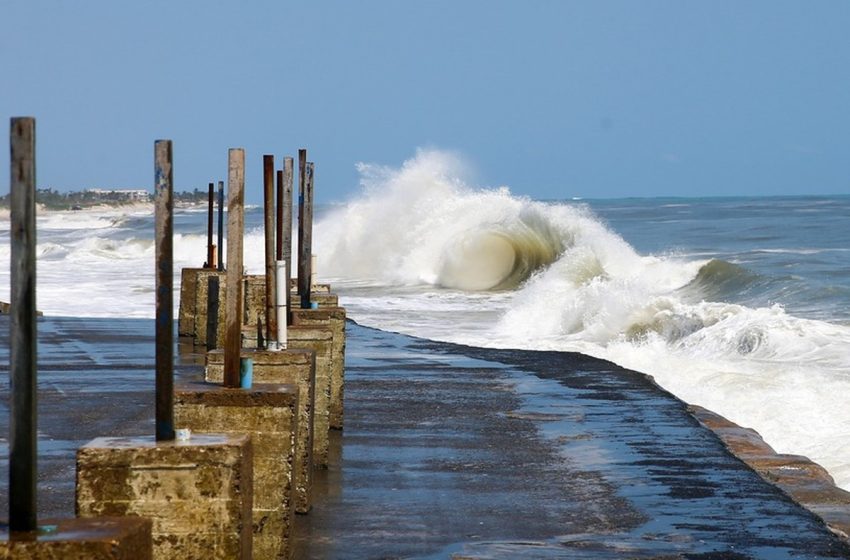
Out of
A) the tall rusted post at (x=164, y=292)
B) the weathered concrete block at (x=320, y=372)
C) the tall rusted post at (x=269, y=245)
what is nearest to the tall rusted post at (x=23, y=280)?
the tall rusted post at (x=164, y=292)

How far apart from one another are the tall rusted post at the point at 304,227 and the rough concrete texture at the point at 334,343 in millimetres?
497

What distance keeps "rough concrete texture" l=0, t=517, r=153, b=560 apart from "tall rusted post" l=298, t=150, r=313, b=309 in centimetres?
664

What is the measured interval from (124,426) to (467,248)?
102ft

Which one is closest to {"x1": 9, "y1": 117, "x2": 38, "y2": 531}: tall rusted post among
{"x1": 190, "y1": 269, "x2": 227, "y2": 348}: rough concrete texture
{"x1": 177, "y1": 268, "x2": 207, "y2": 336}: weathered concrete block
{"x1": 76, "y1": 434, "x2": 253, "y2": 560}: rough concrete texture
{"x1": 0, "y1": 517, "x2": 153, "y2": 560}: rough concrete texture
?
{"x1": 0, "y1": 517, "x2": 153, "y2": 560}: rough concrete texture

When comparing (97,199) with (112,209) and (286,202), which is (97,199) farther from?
(286,202)

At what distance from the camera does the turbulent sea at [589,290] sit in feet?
53.9

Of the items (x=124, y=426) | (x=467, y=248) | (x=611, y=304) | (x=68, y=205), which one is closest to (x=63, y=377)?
(x=124, y=426)

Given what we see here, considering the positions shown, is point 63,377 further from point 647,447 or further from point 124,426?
point 647,447

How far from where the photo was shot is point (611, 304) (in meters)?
25.4

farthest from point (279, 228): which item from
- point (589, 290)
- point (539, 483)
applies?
point (589, 290)

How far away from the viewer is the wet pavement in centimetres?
749

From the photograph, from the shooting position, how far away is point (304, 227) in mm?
11641

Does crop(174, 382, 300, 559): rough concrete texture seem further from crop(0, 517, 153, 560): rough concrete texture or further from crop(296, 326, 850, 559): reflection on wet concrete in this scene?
crop(0, 517, 153, 560): rough concrete texture

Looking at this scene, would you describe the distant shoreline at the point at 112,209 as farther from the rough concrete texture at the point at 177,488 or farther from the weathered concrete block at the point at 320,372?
the rough concrete texture at the point at 177,488
